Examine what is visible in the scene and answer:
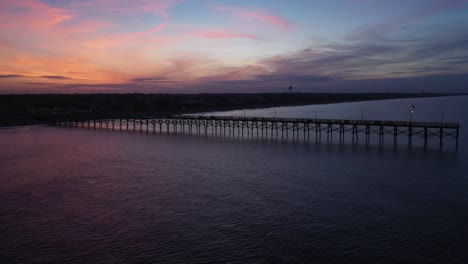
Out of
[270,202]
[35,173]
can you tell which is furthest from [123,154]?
[270,202]

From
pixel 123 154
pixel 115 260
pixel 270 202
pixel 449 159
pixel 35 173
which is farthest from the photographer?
pixel 123 154

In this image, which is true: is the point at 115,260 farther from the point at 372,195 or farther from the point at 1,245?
the point at 372,195

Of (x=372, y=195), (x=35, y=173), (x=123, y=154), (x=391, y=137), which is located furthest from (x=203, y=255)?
(x=391, y=137)

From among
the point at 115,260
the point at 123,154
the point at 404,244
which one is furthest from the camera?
the point at 123,154

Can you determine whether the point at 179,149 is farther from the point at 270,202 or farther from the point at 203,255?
the point at 203,255

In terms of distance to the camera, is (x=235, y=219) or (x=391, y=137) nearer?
(x=235, y=219)

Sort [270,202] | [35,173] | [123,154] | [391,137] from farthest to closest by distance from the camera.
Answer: [391,137], [123,154], [35,173], [270,202]
